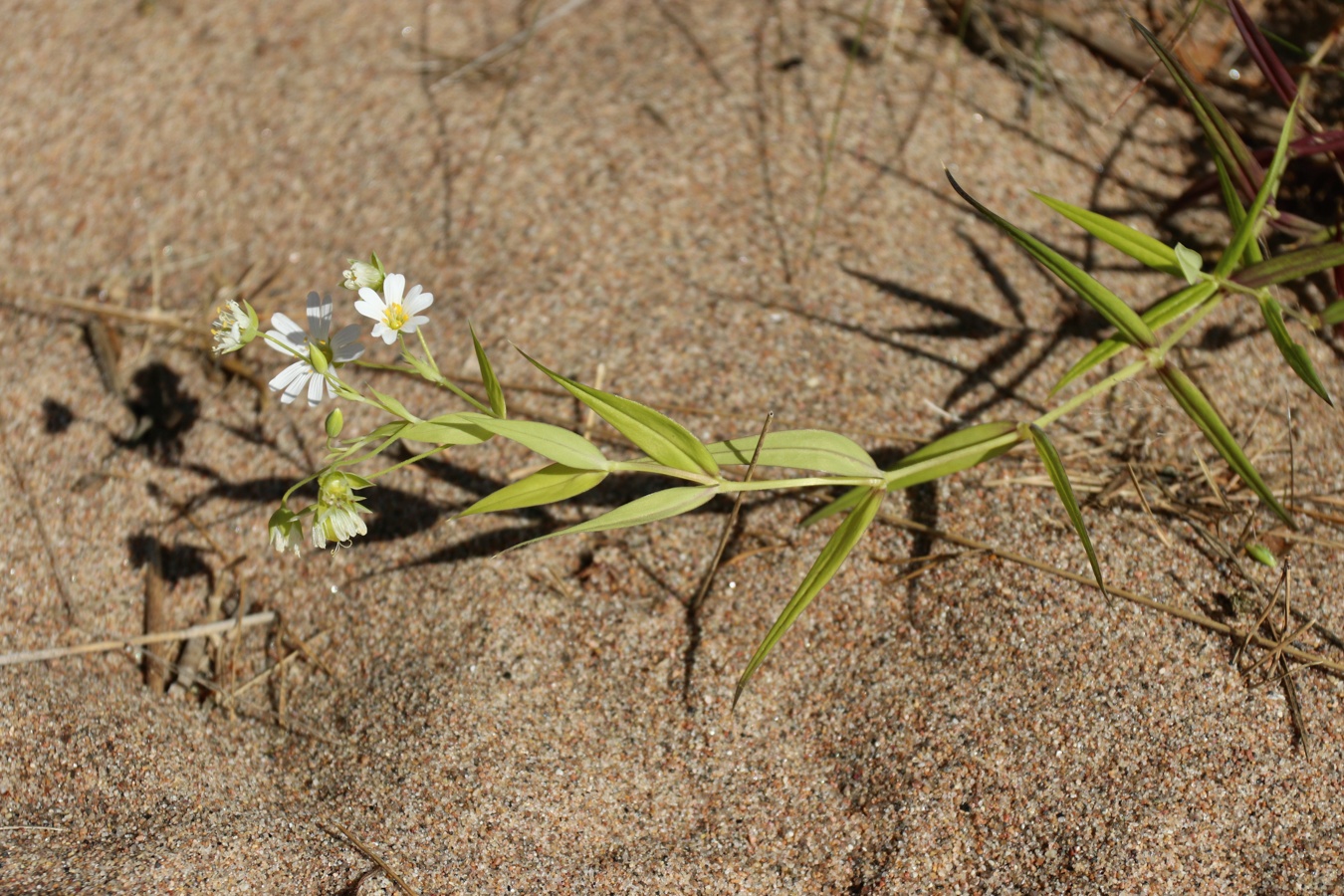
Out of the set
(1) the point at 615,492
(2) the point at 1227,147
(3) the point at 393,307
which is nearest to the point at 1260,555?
(2) the point at 1227,147

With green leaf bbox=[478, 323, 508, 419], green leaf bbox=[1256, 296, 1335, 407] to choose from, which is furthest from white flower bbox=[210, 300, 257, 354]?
green leaf bbox=[1256, 296, 1335, 407]

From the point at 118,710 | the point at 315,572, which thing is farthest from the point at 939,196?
the point at 118,710

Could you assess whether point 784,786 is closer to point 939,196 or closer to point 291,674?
point 291,674

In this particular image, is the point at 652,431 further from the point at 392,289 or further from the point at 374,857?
the point at 374,857

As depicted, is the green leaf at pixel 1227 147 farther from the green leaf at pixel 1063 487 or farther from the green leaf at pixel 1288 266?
the green leaf at pixel 1063 487

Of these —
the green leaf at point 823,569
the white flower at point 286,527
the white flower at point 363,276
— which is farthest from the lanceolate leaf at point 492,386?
the green leaf at point 823,569
